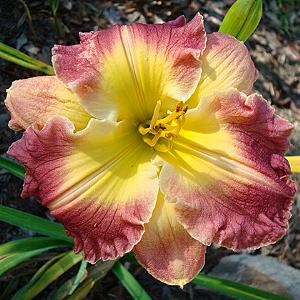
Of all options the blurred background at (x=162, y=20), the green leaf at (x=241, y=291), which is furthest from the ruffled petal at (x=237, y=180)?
the blurred background at (x=162, y=20)

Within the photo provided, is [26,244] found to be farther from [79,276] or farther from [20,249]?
[79,276]

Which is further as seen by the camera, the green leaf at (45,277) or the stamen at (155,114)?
the green leaf at (45,277)

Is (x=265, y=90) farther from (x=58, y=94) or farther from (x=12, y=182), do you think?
(x=58, y=94)

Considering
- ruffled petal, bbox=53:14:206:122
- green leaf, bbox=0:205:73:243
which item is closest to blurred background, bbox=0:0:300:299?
green leaf, bbox=0:205:73:243

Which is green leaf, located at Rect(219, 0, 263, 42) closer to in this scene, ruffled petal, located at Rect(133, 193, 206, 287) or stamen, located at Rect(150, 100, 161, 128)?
stamen, located at Rect(150, 100, 161, 128)

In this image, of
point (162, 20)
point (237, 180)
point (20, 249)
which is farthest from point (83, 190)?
point (162, 20)

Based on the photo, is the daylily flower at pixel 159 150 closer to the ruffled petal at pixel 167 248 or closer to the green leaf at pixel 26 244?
the ruffled petal at pixel 167 248
